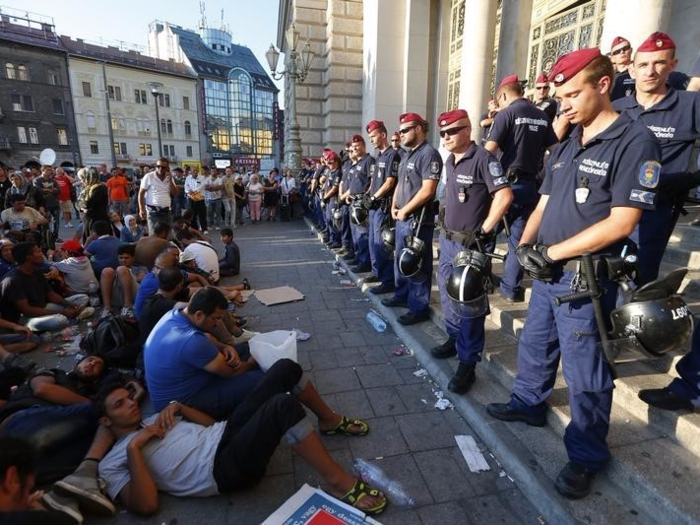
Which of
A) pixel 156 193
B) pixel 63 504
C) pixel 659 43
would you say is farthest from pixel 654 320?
pixel 156 193

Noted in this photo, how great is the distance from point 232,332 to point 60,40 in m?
46.9

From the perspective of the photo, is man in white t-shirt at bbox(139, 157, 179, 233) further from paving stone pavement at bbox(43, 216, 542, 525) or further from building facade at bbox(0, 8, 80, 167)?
building facade at bbox(0, 8, 80, 167)

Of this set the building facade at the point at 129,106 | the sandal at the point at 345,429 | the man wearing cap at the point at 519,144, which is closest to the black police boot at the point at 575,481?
the sandal at the point at 345,429

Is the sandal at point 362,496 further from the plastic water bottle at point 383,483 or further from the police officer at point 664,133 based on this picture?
the police officer at point 664,133

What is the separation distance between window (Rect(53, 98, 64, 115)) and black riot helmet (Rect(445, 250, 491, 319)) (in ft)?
148

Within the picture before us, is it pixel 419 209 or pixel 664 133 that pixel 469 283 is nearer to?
pixel 419 209

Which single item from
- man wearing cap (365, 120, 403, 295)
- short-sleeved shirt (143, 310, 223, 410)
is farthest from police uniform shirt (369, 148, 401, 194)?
short-sleeved shirt (143, 310, 223, 410)

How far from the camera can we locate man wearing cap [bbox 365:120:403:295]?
503 cm

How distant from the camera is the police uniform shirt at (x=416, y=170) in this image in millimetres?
3848

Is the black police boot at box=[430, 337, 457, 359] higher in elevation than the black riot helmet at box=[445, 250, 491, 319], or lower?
lower

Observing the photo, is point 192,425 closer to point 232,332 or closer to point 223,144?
point 232,332

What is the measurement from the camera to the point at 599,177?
1837 mm

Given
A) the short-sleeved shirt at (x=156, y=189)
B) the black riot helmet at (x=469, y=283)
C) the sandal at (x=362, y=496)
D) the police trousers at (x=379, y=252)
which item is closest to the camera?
the sandal at (x=362, y=496)

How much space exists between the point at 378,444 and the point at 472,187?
6.59 feet
